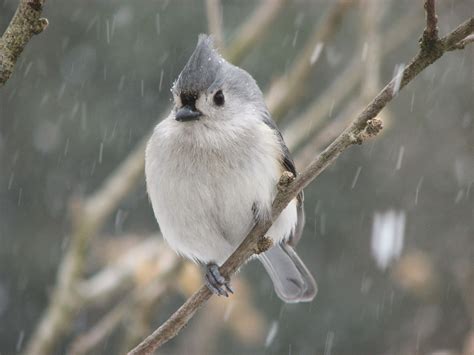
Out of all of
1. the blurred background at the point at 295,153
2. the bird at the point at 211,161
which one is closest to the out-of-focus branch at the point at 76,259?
the bird at the point at 211,161

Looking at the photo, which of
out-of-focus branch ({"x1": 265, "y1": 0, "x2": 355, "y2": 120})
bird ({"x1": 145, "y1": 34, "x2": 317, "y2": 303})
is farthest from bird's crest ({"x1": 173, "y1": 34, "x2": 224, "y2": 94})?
out-of-focus branch ({"x1": 265, "y1": 0, "x2": 355, "y2": 120})

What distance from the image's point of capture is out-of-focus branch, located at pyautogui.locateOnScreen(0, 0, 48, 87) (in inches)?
56.3

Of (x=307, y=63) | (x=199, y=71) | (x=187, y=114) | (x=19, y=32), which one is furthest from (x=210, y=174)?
(x=307, y=63)

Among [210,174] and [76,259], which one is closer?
[210,174]

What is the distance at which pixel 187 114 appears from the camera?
2529 millimetres

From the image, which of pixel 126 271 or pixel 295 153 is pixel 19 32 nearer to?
pixel 126 271

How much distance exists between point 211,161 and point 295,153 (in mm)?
3408

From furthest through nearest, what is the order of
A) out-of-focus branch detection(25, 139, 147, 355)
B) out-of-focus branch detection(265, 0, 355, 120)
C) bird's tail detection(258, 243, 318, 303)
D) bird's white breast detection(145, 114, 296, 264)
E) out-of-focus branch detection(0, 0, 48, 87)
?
out-of-focus branch detection(265, 0, 355, 120) → out-of-focus branch detection(25, 139, 147, 355) → bird's tail detection(258, 243, 318, 303) → bird's white breast detection(145, 114, 296, 264) → out-of-focus branch detection(0, 0, 48, 87)

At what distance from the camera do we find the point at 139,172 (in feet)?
12.9

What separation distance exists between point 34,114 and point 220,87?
539cm

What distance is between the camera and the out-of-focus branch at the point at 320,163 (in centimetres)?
154

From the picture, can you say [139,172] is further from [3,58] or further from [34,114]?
[34,114]

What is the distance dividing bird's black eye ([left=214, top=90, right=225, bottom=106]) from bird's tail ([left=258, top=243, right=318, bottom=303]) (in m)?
0.92

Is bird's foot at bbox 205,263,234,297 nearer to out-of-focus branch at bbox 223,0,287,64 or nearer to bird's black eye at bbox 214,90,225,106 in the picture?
bird's black eye at bbox 214,90,225,106
